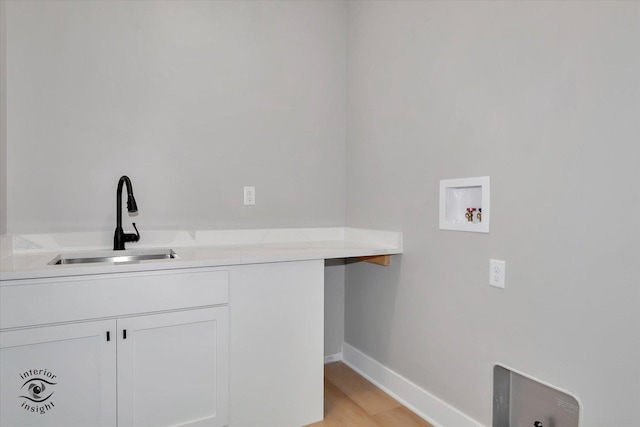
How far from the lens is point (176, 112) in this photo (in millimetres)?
2166

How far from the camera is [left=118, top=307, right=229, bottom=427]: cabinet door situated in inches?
61.6

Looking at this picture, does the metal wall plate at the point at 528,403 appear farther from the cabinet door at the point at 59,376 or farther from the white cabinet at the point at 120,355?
the cabinet door at the point at 59,376

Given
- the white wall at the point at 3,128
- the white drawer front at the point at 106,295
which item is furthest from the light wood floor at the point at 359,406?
the white wall at the point at 3,128

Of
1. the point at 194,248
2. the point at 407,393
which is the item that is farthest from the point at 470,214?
the point at 194,248

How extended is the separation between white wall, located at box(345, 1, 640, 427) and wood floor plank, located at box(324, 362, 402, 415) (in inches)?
7.4

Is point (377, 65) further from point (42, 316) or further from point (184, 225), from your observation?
point (42, 316)

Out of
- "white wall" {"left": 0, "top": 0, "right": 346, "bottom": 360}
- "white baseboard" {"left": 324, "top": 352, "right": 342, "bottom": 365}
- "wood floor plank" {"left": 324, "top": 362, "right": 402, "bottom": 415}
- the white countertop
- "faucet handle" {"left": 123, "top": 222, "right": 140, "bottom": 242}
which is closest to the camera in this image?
the white countertop

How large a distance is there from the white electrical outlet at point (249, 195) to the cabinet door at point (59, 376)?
1.04 m

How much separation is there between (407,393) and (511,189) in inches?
48.6

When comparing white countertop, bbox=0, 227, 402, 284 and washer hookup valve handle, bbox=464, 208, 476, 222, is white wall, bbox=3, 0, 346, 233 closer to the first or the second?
white countertop, bbox=0, 227, 402, 284

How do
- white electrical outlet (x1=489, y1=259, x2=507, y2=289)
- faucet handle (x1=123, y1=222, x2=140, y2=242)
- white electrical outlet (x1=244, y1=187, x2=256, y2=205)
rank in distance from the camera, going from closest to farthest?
white electrical outlet (x1=489, y1=259, x2=507, y2=289)
faucet handle (x1=123, y1=222, x2=140, y2=242)
white electrical outlet (x1=244, y1=187, x2=256, y2=205)

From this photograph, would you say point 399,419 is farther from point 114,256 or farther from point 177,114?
point 177,114

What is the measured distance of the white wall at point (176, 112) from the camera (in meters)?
1.89

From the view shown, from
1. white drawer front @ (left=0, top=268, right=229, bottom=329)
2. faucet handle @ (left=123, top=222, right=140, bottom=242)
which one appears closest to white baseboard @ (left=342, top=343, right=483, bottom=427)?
white drawer front @ (left=0, top=268, right=229, bottom=329)
